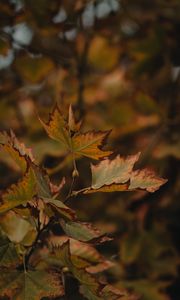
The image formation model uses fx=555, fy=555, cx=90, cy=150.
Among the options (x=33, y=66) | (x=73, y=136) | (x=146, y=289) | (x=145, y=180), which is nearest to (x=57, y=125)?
(x=73, y=136)

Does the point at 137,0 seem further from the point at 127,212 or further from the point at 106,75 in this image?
the point at 127,212

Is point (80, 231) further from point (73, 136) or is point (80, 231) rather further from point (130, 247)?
point (130, 247)

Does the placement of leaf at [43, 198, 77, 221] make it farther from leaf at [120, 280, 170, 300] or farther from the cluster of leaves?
leaf at [120, 280, 170, 300]

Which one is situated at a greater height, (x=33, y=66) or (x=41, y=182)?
(x=33, y=66)

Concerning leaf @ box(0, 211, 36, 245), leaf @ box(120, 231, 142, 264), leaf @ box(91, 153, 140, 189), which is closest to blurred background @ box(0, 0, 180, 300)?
leaf @ box(120, 231, 142, 264)

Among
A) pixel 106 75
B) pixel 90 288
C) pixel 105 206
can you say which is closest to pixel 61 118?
pixel 90 288
